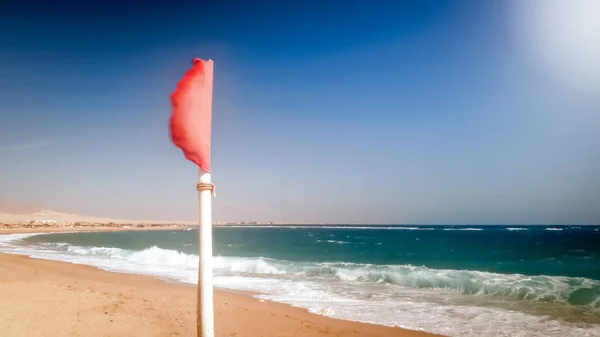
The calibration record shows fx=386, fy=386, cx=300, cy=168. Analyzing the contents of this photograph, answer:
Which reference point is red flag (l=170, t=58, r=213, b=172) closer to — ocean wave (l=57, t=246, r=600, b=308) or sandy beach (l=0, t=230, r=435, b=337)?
sandy beach (l=0, t=230, r=435, b=337)

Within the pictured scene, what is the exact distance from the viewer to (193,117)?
2670 mm

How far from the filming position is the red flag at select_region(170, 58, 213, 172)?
2.66 metres

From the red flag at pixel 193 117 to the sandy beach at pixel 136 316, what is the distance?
525 centimetres

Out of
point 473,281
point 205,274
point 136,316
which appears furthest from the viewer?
point 473,281

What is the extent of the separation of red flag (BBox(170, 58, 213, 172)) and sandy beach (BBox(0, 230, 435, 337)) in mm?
5255

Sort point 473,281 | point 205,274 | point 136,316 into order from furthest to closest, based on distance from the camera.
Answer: point 473,281, point 136,316, point 205,274

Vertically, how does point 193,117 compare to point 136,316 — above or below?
above

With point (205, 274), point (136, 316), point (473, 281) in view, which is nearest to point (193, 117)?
point (205, 274)

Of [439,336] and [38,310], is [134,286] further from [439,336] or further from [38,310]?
[439,336]

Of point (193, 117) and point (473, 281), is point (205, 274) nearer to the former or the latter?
point (193, 117)

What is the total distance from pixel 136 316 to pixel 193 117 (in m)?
6.93

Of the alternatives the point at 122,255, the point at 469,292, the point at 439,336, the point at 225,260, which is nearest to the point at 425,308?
the point at 439,336

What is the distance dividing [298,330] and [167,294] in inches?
213

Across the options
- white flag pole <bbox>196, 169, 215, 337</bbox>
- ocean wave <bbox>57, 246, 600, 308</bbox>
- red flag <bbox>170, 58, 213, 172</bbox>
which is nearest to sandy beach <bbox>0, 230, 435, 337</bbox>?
white flag pole <bbox>196, 169, 215, 337</bbox>
